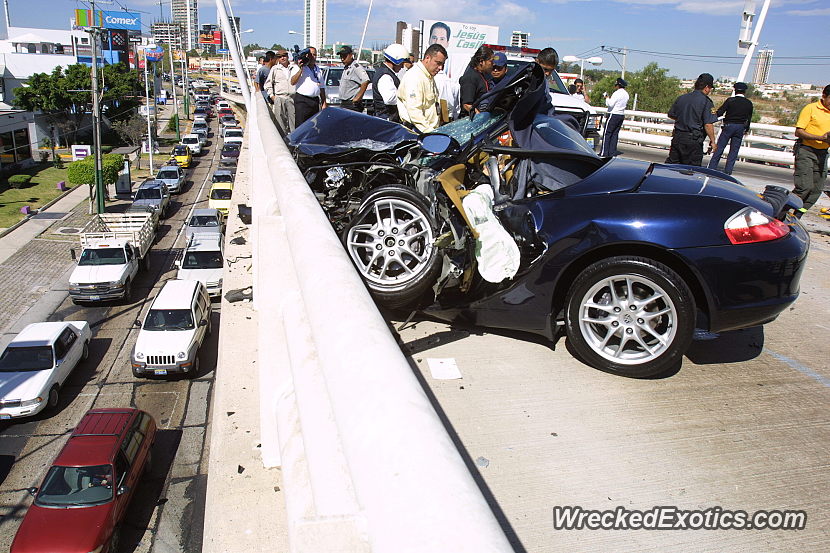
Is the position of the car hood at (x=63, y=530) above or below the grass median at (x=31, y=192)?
above

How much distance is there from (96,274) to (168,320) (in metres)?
7.17

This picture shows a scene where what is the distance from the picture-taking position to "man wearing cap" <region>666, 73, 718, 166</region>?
9.07 m

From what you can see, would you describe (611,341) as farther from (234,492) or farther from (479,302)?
(234,492)

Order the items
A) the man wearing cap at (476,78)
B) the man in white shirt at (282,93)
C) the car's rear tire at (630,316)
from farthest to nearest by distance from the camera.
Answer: the man in white shirt at (282,93) → the man wearing cap at (476,78) → the car's rear tire at (630,316)

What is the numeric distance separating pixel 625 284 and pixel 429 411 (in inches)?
112

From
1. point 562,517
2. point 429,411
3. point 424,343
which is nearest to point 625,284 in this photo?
point 424,343

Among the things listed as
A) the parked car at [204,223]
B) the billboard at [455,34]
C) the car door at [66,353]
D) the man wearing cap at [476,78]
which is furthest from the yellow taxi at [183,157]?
the man wearing cap at [476,78]

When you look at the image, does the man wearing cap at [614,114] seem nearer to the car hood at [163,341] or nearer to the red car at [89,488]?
the red car at [89,488]

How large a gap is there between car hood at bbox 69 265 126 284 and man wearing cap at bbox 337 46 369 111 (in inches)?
598

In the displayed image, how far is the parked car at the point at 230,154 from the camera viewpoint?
165 feet

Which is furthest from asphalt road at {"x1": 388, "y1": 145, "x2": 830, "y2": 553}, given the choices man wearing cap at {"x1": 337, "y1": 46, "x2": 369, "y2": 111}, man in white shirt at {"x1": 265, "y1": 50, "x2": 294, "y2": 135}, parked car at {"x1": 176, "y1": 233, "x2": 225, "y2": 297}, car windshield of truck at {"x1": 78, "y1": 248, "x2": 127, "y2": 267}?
car windshield of truck at {"x1": 78, "y1": 248, "x2": 127, "y2": 267}

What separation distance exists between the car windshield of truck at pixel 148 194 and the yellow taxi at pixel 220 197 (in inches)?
152

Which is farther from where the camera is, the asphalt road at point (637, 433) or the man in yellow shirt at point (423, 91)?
the man in yellow shirt at point (423, 91)

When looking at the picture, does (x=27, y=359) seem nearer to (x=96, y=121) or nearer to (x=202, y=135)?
(x=96, y=121)
